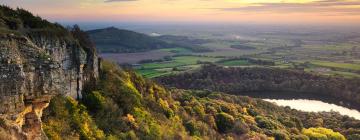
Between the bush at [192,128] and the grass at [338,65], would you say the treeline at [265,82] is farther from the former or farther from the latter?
the bush at [192,128]

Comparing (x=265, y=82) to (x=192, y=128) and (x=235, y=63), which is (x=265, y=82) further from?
(x=192, y=128)

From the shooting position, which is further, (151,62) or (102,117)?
(151,62)

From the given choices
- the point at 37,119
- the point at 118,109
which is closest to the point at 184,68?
the point at 118,109

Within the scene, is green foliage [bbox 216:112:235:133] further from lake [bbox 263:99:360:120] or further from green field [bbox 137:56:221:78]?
green field [bbox 137:56:221:78]

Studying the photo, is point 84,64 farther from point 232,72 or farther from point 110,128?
point 232,72

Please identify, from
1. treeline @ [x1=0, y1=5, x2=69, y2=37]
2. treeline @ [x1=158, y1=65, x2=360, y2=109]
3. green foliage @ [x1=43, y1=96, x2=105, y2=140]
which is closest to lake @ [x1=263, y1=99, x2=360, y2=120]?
treeline @ [x1=158, y1=65, x2=360, y2=109]
